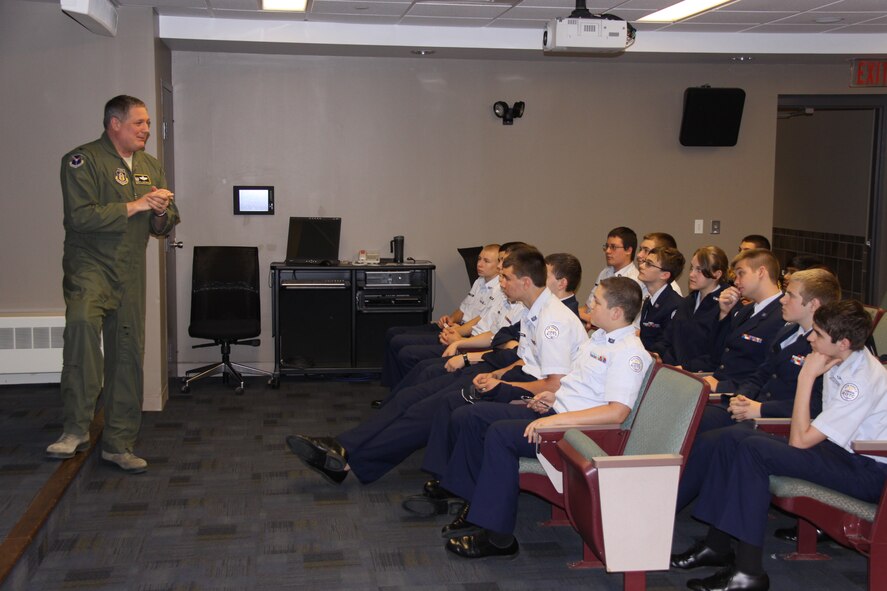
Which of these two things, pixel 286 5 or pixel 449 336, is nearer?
pixel 449 336

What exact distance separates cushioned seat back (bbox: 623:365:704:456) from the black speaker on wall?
4.82 meters

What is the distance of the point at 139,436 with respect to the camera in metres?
5.59

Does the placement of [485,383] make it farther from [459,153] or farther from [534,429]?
[459,153]

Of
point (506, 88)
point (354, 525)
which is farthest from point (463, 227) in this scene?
point (354, 525)

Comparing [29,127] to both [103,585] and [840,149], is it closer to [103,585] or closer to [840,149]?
[103,585]

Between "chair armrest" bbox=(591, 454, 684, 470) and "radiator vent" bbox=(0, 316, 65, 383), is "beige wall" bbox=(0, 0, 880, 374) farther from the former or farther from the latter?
"chair armrest" bbox=(591, 454, 684, 470)

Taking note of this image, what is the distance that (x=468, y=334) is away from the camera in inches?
236

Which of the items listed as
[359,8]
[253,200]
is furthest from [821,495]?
[253,200]

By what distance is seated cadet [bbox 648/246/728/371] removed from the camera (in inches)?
191

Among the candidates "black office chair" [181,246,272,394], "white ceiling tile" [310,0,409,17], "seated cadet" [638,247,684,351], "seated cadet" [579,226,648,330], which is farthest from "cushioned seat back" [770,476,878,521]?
"black office chair" [181,246,272,394]

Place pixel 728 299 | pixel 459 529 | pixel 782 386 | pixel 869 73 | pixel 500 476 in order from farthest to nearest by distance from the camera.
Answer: pixel 869 73 < pixel 728 299 < pixel 459 529 < pixel 782 386 < pixel 500 476

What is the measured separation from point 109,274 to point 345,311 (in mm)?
2882

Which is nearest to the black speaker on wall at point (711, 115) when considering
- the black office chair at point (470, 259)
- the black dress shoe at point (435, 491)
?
the black office chair at point (470, 259)

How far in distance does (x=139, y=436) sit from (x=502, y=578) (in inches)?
115
